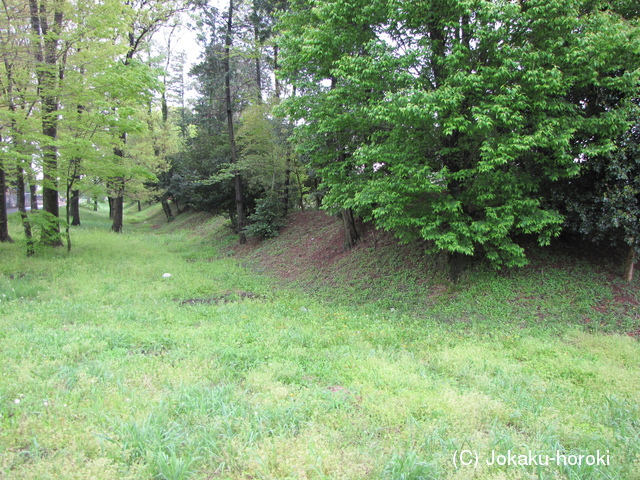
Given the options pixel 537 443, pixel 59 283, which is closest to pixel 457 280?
pixel 537 443

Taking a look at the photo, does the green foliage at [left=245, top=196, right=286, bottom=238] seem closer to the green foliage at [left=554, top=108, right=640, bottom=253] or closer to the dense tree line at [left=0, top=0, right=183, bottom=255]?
the dense tree line at [left=0, top=0, right=183, bottom=255]

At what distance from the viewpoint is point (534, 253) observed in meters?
9.09

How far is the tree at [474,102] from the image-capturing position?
21.7ft

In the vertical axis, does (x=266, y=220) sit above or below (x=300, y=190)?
below

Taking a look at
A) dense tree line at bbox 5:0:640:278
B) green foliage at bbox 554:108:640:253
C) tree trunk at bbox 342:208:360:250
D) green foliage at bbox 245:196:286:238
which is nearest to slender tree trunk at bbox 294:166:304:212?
green foliage at bbox 245:196:286:238

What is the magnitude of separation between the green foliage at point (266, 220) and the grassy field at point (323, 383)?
7916 millimetres

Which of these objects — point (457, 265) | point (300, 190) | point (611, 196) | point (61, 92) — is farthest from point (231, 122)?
point (611, 196)

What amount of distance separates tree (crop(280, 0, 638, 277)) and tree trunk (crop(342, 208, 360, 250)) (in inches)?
143

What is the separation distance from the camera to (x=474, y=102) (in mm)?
7461

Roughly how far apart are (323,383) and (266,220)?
44.1 feet

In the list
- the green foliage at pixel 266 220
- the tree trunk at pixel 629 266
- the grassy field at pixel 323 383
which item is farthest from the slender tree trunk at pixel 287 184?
the tree trunk at pixel 629 266

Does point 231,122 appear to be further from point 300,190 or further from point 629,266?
point 629,266

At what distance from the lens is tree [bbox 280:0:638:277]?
6609 millimetres

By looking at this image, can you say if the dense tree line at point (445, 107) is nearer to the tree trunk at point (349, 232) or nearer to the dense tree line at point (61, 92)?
the dense tree line at point (61, 92)
